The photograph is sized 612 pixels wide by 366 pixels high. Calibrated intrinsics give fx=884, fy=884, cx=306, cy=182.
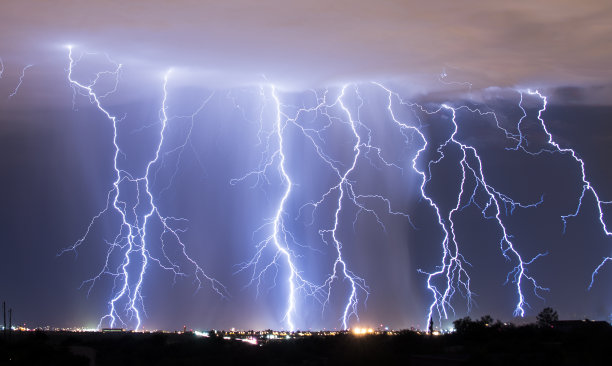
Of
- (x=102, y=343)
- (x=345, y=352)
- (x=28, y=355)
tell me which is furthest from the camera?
(x=102, y=343)

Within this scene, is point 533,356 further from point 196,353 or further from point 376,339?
point 196,353

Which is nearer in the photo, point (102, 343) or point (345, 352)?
point (345, 352)

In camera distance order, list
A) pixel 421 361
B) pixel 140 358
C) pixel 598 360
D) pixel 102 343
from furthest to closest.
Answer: pixel 102 343
pixel 140 358
pixel 421 361
pixel 598 360

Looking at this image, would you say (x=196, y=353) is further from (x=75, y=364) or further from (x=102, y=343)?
(x=102, y=343)

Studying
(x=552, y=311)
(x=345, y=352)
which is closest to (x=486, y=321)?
(x=552, y=311)

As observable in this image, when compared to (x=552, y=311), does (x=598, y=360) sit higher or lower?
lower

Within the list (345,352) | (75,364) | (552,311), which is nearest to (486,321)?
(552,311)
